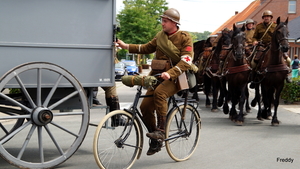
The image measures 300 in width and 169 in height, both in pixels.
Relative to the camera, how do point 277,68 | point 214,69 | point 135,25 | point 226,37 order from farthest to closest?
point 135,25
point 214,69
point 226,37
point 277,68

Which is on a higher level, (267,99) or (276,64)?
(276,64)

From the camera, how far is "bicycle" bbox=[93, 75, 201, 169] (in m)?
5.33

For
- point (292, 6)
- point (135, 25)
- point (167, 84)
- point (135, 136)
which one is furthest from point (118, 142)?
point (292, 6)

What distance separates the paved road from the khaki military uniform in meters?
0.78

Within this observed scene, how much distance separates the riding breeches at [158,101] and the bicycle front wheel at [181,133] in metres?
0.28

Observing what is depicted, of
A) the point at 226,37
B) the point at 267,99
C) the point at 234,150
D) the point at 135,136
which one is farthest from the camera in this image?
the point at 226,37

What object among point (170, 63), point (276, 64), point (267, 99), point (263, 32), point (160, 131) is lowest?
point (267, 99)

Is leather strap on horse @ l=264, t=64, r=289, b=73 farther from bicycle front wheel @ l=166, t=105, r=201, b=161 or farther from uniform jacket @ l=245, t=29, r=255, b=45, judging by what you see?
bicycle front wheel @ l=166, t=105, r=201, b=161

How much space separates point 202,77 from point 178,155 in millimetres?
9047

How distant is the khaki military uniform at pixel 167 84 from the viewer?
5805mm

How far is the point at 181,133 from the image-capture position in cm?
643

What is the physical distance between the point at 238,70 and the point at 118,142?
18.7 ft

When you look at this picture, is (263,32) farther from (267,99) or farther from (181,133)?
(181,133)

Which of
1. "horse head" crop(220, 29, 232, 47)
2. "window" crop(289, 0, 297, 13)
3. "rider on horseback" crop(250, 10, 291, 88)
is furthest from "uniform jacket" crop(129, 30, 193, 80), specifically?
"window" crop(289, 0, 297, 13)
